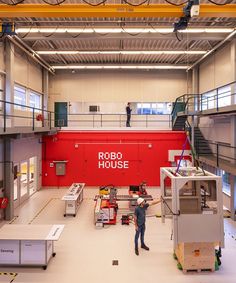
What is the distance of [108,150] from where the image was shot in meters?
16.8

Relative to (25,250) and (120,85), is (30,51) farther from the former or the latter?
(25,250)

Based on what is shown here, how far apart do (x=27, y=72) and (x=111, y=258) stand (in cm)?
1150

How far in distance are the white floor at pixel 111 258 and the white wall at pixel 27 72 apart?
7.25 metres

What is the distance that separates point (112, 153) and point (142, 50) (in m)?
6.55

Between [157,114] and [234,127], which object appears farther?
[157,114]

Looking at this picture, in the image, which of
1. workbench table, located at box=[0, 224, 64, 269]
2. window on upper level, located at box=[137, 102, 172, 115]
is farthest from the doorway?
workbench table, located at box=[0, 224, 64, 269]

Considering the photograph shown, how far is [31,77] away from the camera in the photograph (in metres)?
15.8

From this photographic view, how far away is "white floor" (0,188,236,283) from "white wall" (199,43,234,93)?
733cm

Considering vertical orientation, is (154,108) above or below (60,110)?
above

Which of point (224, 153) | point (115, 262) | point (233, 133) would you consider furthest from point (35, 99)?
point (115, 262)

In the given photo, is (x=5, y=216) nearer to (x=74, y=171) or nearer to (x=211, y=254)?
(x=74, y=171)

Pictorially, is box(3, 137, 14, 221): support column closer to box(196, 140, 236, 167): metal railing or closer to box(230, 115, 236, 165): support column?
box(196, 140, 236, 167): metal railing

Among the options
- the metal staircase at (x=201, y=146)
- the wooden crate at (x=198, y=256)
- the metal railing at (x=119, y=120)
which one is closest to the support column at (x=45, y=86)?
the metal railing at (x=119, y=120)

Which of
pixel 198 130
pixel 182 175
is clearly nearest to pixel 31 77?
pixel 198 130
